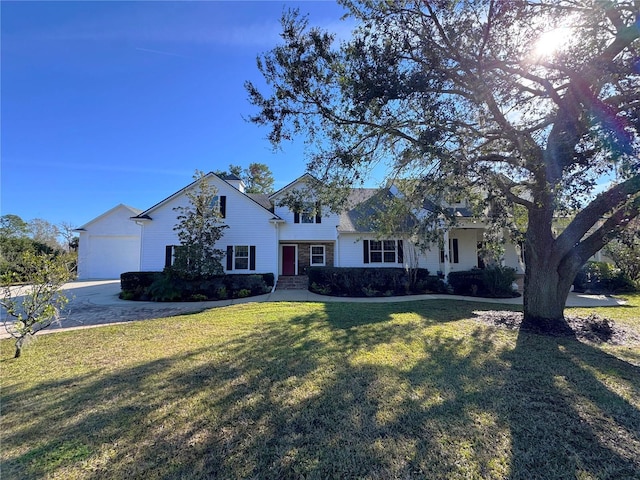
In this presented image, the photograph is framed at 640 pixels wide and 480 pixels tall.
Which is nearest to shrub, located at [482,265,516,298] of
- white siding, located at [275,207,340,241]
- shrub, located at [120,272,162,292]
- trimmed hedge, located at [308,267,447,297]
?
trimmed hedge, located at [308,267,447,297]

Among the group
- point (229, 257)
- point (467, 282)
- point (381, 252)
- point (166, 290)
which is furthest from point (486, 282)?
point (166, 290)

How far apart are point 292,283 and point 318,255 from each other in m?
3.02

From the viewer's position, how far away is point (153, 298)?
13.5 m

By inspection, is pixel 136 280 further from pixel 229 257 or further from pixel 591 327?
pixel 591 327

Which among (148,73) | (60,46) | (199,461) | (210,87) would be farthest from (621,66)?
(60,46)

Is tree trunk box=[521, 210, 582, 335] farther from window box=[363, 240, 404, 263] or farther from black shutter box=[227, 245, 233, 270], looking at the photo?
black shutter box=[227, 245, 233, 270]

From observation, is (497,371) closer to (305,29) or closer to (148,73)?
(305,29)

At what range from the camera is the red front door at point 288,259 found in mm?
19875

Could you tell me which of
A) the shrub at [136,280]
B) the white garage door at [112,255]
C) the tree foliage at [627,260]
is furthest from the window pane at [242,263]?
the tree foliage at [627,260]

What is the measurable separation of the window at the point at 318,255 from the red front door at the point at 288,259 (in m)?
1.30

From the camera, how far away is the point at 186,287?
1391 centimetres

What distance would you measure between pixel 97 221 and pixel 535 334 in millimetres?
28352

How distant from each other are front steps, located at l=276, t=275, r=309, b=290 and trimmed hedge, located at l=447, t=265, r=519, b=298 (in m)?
7.72

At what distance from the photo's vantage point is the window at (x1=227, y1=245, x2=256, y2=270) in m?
17.5
